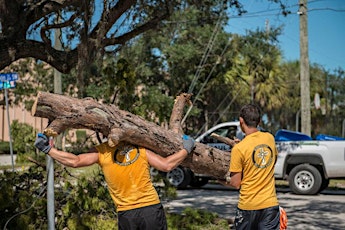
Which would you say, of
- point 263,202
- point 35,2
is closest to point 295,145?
point 35,2

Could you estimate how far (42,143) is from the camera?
4109 mm

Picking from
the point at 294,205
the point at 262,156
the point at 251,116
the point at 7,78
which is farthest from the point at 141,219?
the point at 294,205

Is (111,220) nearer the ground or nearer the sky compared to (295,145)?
nearer the ground

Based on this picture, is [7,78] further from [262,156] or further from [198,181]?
[262,156]

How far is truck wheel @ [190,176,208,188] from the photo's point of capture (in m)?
15.2

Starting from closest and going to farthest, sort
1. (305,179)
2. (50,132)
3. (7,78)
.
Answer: (50,132)
(7,78)
(305,179)

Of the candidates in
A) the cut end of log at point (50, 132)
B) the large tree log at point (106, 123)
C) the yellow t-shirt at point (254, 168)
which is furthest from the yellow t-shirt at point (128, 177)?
the yellow t-shirt at point (254, 168)

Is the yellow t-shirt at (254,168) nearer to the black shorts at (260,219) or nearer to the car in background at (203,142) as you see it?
the black shorts at (260,219)

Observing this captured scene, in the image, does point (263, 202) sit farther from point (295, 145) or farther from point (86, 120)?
point (295, 145)

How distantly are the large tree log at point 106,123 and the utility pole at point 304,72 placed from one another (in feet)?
37.0

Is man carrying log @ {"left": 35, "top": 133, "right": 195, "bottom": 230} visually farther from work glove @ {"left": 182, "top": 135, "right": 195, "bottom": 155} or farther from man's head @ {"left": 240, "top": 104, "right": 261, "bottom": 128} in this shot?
man's head @ {"left": 240, "top": 104, "right": 261, "bottom": 128}

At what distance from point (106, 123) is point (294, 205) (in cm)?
802

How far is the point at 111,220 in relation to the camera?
6.71 meters

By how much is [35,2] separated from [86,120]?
3.80 meters
